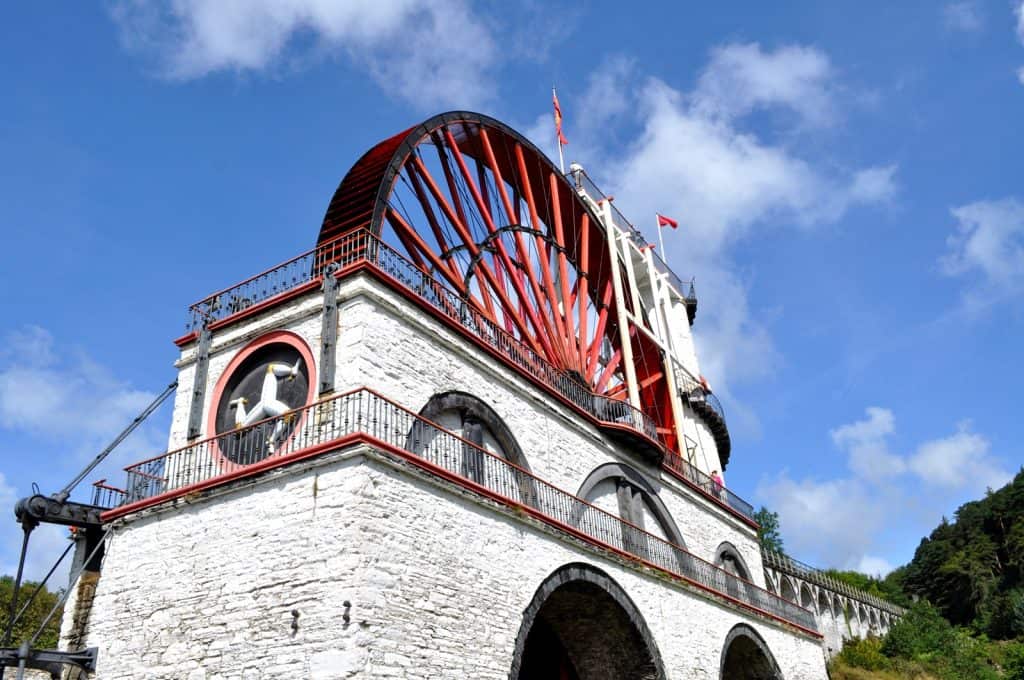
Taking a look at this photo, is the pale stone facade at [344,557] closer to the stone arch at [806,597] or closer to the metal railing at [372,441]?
the metal railing at [372,441]

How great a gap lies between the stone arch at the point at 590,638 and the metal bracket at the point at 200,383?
6319 millimetres

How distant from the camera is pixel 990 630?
164 ft

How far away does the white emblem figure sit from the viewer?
12.0 metres

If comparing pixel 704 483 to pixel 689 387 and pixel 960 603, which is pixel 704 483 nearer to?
pixel 689 387

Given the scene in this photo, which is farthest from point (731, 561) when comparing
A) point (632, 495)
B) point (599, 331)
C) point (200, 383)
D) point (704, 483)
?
point (200, 383)

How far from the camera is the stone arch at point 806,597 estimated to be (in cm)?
3614

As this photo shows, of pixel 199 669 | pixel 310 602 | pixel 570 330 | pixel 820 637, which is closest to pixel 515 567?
pixel 310 602

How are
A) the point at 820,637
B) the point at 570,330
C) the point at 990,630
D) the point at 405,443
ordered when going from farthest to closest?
the point at 990,630, the point at 820,637, the point at 570,330, the point at 405,443

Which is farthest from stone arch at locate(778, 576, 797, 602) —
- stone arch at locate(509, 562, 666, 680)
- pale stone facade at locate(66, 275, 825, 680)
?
pale stone facade at locate(66, 275, 825, 680)

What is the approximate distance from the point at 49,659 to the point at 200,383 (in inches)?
173

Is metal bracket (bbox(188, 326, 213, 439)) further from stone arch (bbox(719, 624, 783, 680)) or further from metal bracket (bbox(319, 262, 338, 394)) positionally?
stone arch (bbox(719, 624, 783, 680))

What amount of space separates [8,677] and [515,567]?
7.44 metres

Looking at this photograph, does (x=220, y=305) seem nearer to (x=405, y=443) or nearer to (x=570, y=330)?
(x=405, y=443)

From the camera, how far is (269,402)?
12.1 metres
